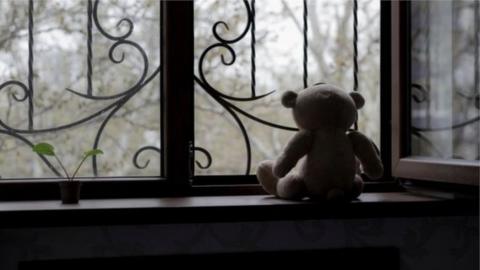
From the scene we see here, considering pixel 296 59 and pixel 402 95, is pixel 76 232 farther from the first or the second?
pixel 402 95

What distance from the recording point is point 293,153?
55.3 inches

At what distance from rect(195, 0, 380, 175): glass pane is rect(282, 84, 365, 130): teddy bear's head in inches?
7.8

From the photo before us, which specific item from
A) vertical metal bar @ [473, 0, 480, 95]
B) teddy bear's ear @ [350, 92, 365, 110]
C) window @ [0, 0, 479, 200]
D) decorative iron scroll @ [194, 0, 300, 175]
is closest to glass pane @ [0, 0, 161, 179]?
window @ [0, 0, 479, 200]

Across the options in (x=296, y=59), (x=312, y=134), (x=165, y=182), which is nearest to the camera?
(x=312, y=134)

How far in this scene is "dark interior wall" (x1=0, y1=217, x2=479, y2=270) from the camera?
57.2 inches

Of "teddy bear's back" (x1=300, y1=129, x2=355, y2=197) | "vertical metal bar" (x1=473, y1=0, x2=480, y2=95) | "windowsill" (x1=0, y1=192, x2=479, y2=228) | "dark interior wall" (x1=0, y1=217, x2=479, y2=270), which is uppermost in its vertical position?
"vertical metal bar" (x1=473, y1=0, x2=480, y2=95)

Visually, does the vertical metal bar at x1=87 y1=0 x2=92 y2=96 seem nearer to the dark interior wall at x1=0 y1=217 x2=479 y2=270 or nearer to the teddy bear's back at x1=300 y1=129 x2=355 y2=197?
the dark interior wall at x1=0 y1=217 x2=479 y2=270

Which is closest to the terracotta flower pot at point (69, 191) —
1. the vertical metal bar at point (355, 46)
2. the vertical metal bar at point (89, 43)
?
the vertical metal bar at point (89, 43)

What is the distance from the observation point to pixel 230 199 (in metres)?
1.48

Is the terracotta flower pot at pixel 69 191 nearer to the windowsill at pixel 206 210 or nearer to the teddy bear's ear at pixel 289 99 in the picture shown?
the windowsill at pixel 206 210

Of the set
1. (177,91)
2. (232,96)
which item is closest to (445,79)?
(232,96)

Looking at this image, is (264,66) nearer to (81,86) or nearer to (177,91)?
(177,91)

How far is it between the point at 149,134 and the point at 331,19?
53 centimetres

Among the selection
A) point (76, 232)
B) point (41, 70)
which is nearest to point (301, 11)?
point (41, 70)
